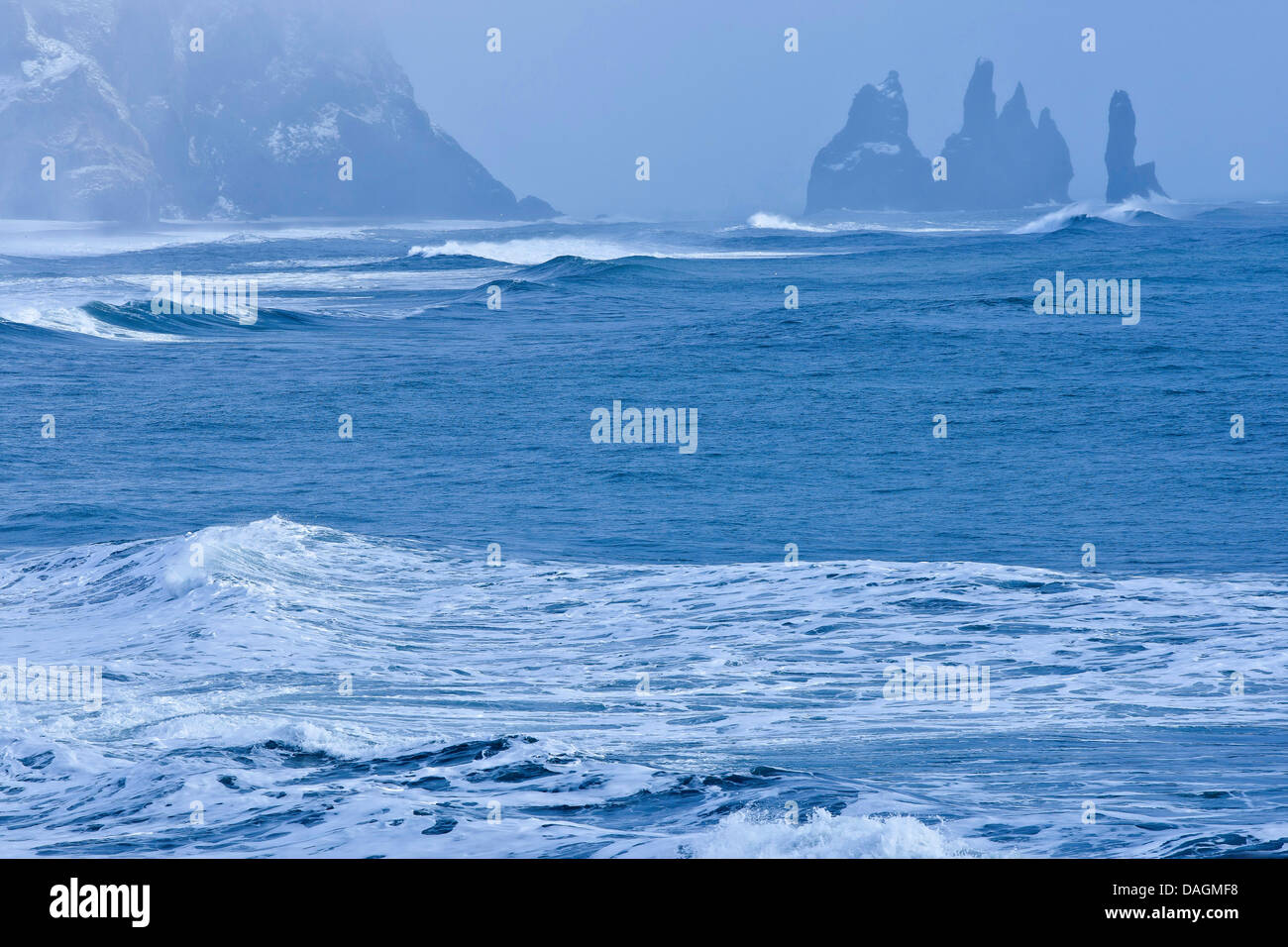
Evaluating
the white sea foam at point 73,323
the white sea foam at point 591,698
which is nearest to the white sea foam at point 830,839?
the white sea foam at point 591,698

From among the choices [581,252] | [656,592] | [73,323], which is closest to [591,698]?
[656,592]

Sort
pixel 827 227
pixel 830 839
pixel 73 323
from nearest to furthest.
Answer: pixel 830 839, pixel 73 323, pixel 827 227

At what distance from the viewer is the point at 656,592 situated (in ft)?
44.8

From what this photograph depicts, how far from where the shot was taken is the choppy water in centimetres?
792

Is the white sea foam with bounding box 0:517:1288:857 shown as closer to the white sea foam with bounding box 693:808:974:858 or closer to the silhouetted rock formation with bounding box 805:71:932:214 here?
the white sea foam with bounding box 693:808:974:858

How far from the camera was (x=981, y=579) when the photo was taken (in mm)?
13617

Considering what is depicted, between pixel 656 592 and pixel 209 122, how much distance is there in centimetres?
17991

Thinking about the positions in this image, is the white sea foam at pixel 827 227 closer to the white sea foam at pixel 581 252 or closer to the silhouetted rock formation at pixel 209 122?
the white sea foam at pixel 581 252

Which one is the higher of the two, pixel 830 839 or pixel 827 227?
pixel 827 227

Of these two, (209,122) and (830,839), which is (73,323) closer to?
(830,839)

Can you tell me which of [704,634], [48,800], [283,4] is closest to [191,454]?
[704,634]

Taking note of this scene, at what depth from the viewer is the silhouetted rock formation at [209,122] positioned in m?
151

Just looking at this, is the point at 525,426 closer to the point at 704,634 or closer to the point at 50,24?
the point at 704,634
